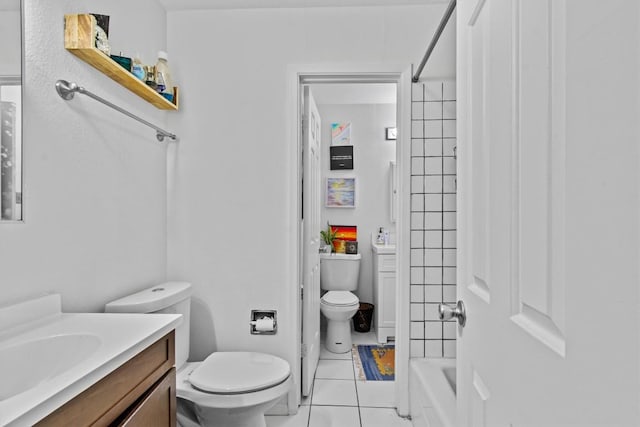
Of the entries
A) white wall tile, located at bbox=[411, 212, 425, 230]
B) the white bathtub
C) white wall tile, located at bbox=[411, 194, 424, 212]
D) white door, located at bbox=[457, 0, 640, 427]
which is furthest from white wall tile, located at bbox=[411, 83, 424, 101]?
the white bathtub

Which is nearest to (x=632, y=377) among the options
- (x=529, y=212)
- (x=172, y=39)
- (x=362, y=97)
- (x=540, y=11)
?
(x=529, y=212)

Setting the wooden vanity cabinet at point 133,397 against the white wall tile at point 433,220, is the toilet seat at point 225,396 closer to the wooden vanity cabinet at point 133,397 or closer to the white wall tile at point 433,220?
the wooden vanity cabinet at point 133,397

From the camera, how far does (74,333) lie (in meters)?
1.04

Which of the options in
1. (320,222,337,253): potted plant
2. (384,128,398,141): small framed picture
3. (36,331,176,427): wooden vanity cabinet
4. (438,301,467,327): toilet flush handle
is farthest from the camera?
(384,128,398,141): small framed picture

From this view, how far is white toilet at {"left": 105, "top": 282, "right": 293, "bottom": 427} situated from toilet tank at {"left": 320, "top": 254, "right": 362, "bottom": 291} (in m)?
1.66

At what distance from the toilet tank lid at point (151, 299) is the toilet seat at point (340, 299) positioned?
1.38 m

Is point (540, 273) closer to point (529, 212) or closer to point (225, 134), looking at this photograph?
point (529, 212)

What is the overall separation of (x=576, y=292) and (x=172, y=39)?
2.35 metres

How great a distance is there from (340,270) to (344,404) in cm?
140

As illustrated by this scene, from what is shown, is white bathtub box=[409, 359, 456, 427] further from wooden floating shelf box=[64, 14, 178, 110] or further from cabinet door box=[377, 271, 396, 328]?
wooden floating shelf box=[64, 14, 178, 110]

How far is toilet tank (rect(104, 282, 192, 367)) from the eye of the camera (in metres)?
1.52

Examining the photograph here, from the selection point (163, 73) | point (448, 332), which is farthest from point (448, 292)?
point (163, 73)

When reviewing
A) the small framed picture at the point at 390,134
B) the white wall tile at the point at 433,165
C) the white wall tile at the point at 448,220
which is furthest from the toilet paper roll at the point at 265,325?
the small framed picture at the point at 390,134

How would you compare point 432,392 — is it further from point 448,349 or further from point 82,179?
point 82,179
